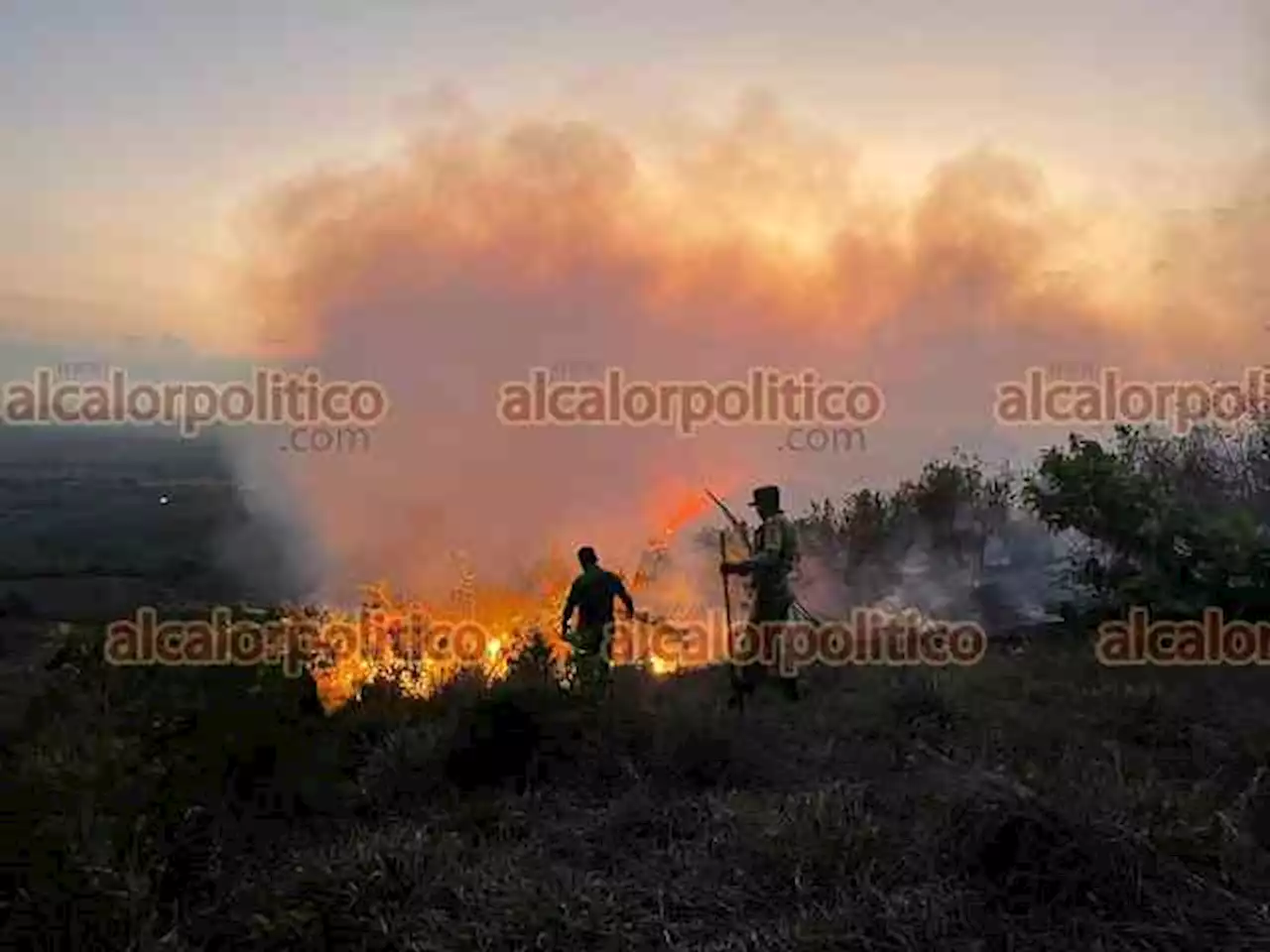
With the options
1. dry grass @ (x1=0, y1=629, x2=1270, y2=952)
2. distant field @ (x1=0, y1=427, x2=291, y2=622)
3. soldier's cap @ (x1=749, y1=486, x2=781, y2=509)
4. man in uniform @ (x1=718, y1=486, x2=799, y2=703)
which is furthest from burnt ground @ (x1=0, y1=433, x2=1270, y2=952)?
distant field @ (x1=0, y1=427, x2=291, y2=622)

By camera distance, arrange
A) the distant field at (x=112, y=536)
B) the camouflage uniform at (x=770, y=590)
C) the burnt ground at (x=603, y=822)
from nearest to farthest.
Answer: the burnt ground at (x=603, y=822) < the camouflage uniform at (x=770, y=590) < the distant field at (x=112, y=536)

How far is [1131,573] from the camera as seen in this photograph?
13.0 metres

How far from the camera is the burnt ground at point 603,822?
491 centimetres

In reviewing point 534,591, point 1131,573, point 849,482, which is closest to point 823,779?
point 1131,573

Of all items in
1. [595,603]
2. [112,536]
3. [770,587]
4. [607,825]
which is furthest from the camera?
[112,536]

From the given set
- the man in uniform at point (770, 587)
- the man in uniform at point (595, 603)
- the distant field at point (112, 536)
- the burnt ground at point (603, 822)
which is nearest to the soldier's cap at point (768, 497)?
the man in uniform at point (770, 587)

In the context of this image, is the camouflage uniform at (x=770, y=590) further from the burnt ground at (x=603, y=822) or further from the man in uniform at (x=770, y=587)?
the burnt ground at (x=603, y=822)

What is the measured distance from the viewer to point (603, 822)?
6.46m

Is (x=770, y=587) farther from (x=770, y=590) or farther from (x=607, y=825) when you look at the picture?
(x=607, y=825)

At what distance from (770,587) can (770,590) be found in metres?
0.03

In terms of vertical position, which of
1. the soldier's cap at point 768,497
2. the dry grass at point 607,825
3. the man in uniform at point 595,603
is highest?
the soldier's cap at point 768,497

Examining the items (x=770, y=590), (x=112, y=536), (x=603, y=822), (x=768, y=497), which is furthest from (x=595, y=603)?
(x=112, y=536)

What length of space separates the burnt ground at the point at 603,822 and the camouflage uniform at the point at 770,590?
→ 1.30 metres

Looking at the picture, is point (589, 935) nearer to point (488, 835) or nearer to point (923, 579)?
point (488, 835)
